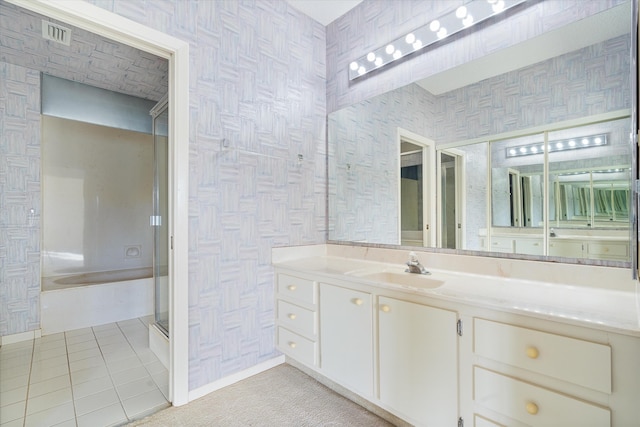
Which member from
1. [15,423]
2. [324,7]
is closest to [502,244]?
[324,7]

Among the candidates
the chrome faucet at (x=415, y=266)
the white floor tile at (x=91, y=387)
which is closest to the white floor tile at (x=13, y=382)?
the white floor tile at (x=91, y=387)

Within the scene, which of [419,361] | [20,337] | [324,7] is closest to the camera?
[419,361]

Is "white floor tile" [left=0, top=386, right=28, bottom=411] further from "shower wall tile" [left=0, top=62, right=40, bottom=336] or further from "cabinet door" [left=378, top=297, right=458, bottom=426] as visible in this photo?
"cabinet door" [left=378, top=297, right=458, bottom=426]

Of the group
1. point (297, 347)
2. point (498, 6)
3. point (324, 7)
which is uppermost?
point (324, 7)

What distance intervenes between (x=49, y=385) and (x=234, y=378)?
119cm

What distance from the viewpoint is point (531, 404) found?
101 centimetres

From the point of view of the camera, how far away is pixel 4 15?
2.04 meters

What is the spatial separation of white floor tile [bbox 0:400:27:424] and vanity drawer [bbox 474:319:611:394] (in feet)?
7.79

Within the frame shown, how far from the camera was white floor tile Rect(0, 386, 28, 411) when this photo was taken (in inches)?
67.9

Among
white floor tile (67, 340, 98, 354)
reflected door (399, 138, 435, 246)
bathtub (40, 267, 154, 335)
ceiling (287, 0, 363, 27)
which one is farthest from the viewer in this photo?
bathtub (40, 267, 154, 335)

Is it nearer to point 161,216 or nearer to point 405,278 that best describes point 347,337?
point 405,278

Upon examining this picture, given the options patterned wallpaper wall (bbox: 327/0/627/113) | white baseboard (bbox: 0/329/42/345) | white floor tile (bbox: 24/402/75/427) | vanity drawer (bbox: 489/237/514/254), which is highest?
patterned wallpaper wall (bbox: 327/0/627/113)

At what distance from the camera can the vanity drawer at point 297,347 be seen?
6.06ft

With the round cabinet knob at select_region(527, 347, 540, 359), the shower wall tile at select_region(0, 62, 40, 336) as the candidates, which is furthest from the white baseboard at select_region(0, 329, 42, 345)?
the round cabinet knob at select_region(527, 347, 540, 359)
